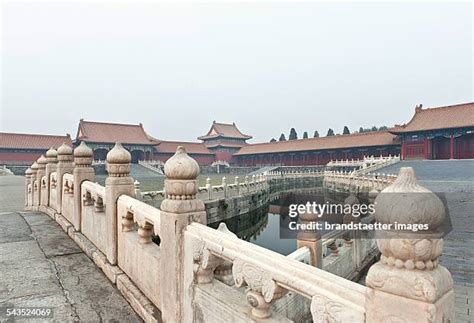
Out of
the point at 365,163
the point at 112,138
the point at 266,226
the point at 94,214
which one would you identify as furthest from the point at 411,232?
the point at 112,138

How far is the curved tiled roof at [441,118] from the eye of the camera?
26.1m

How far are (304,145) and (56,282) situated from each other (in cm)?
3728

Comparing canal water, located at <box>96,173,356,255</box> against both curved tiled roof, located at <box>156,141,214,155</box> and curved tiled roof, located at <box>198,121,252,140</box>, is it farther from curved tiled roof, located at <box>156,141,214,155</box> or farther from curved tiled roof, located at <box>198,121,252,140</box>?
curved tiled roof, located at <box>198,121,252,140</box>

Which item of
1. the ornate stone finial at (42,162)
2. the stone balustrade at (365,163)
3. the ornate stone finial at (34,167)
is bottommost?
the stone balustrade at (365,163)

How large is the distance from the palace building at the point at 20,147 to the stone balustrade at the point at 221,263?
3404 centimetres

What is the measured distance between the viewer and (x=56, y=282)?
3.26 meters

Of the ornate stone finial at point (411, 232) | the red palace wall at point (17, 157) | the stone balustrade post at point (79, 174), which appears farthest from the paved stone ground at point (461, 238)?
the red palace wall at point (17, 157)

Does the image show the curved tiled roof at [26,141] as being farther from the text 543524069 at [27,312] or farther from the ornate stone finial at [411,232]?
the ornate stone finial at [411,232]

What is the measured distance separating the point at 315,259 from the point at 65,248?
12.5 ft

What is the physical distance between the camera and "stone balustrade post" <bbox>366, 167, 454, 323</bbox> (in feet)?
3.46

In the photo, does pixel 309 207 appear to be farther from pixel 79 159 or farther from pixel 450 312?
pixel 79 159

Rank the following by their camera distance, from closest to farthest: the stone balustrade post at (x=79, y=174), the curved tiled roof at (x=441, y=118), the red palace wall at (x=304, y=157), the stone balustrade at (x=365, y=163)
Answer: the stone balustrade post at (x=79, y=174) < the stone balustrade at (x=365, y=163) < the curved tiled roof at (x=441, y=118) < the red palace wall at (x=304, y=157)

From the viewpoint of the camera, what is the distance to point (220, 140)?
52250 millimetres

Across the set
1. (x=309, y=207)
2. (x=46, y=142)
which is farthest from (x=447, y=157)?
(x=46, y=142)
